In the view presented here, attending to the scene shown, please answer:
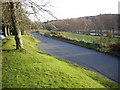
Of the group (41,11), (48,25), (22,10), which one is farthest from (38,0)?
(48,25)

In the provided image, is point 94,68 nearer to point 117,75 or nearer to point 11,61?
point 117,75

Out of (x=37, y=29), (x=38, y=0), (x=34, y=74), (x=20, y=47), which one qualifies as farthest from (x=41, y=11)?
(x=34, y=74)

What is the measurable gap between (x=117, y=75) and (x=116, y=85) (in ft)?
4.49

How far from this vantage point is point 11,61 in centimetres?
806

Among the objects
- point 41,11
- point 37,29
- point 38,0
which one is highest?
point 38,0

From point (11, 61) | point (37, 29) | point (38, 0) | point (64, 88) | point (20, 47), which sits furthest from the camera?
point (20, 47)

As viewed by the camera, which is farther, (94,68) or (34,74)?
(94,68)

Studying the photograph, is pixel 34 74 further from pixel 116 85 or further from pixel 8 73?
pixel 116 85

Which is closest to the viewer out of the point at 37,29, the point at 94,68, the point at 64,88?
the point at 64,88

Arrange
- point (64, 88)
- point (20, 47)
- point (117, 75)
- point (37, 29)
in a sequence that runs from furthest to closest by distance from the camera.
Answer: point (20, 47)
point (37, 29)
point (117, 75)
point (64, 88)

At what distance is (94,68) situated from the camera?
865 cm

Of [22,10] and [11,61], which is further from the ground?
[22,10]

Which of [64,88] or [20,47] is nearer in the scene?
[64,88]

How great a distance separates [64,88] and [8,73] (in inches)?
123
